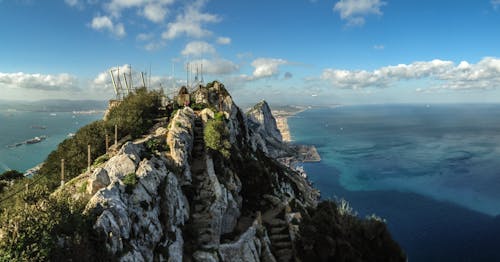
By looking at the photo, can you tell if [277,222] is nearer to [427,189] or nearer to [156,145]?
[156,145]

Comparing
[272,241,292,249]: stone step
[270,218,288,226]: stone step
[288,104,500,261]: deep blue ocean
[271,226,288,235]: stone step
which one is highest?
[270,218,288,226]: stone step

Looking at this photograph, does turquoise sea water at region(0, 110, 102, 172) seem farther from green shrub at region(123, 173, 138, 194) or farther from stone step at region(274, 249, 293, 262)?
stone step at region(274, 249, 293, 262)

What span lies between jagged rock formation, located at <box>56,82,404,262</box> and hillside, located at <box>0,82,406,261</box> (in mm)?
66

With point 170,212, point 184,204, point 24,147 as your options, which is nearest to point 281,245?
point 184,204

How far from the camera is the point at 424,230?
58.6 metres

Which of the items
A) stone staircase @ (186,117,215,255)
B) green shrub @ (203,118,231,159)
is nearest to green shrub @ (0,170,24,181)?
stone staircase @ (186,117,215,255)

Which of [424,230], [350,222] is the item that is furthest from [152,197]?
[424,230]

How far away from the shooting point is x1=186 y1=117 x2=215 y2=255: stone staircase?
1842 centimetres

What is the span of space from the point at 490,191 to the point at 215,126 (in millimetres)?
85340

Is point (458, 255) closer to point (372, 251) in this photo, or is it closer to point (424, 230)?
point (424, 230)

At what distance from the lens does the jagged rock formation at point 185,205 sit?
12.6 meters

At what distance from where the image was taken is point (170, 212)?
54.8 ft

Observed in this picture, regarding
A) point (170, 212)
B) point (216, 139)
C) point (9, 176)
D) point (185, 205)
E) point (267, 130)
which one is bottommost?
point (267, 130)

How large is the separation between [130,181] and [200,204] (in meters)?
7.17
